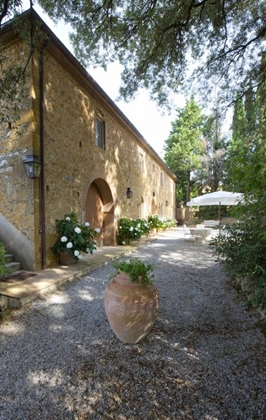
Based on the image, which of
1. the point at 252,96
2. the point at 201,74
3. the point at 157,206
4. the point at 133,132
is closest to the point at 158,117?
the point at 201,74

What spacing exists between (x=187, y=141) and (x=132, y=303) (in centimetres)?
2202

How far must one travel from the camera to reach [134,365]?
6.28 ft

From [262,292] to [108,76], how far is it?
241 inches

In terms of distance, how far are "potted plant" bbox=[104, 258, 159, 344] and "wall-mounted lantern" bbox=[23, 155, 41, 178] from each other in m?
3.04

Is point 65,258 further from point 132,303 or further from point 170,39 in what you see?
point 170,39

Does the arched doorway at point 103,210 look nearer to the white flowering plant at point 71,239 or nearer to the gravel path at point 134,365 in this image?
the white flowering plant at point 71,239

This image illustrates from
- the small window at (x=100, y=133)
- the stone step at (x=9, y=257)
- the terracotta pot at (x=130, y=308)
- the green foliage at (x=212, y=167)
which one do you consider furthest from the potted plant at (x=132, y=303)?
the green foliage at (x=212, y=167)

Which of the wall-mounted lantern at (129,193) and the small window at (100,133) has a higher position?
the small window at (100,133)

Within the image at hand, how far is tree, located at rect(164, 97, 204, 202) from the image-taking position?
21812mm

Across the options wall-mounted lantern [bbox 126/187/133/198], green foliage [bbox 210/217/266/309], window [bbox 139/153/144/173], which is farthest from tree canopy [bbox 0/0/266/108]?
window [bbox 139/153/144/173]

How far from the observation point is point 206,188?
74.3 feet

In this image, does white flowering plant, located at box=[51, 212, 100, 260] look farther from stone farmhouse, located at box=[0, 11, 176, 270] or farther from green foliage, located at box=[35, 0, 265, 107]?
green foliage, located at box=[35, 0, 265, 107]

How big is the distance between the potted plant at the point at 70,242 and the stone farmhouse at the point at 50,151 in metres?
0.17

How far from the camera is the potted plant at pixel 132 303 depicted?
2127 millimetres
